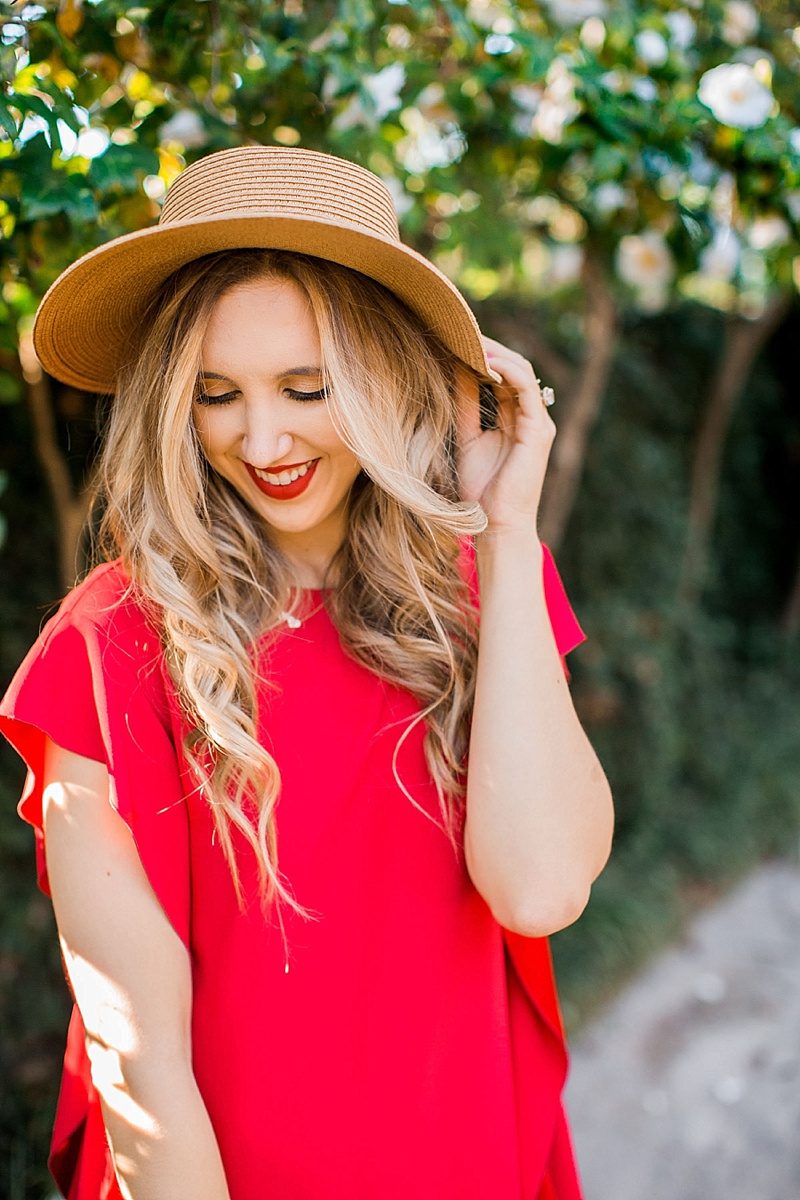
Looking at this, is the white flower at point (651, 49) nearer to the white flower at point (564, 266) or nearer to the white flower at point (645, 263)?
the white flower at point (645, 263)

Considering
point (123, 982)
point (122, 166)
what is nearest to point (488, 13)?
point (122, 166)

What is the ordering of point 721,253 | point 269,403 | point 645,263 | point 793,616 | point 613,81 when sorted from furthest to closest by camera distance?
1. point 793,616
2. point 645,263
3. point 721,253
4. point 613,81
5. point 269,403

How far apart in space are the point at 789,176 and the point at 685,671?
145 inches

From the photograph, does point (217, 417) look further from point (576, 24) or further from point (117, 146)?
point (576, 24)

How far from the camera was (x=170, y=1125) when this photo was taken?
4.53 feet

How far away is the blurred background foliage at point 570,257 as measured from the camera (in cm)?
185

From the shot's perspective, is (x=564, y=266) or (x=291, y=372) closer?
(x=291, y=372)

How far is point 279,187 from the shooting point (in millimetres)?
1401

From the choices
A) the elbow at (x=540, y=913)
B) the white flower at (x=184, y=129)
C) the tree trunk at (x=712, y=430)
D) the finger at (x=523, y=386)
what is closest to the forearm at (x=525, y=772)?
the elbow at (x=540, y=913)

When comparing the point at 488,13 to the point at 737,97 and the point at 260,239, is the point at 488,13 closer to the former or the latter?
the point at 737,97

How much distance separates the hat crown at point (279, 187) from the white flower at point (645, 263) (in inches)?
85.1

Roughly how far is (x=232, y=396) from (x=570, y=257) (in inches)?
123

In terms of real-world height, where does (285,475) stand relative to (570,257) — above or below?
above

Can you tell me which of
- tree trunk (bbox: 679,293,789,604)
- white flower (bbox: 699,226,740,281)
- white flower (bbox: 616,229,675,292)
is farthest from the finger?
tree trunk (bbox: 679,293,789,604)
